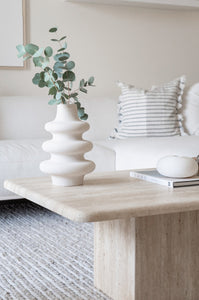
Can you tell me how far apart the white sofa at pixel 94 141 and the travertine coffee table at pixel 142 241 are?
0.84 meters

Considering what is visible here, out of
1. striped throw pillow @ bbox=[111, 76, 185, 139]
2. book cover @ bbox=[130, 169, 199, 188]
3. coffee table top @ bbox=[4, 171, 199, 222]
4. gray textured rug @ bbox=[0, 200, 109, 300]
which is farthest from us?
striped throw pillow @ bbox=[111, 76, 185, 139]

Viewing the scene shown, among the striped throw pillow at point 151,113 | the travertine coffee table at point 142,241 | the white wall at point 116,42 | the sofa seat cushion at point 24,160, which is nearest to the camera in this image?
the travertine coffee table at point 142,241

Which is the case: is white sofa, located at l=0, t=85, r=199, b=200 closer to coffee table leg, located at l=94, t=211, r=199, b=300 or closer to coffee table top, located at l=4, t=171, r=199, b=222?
coffee table top, located at l=4, t=171, r=199, b=222

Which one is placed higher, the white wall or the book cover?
the white wall

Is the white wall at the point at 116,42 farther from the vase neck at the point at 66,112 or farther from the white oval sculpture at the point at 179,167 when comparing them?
the white oval sculpture at the point at 179,167

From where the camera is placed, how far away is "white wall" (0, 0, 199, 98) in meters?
3.31

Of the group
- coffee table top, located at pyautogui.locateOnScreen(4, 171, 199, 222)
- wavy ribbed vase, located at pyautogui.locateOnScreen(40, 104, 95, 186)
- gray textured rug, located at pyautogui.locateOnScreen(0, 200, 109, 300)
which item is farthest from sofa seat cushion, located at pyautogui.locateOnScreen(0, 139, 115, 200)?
wavy ribbed vase, located at pyautogui.locateOnScreen(40, 104, 95, 186)

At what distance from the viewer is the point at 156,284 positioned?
4.39 feet

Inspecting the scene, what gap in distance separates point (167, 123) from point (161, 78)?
892 millimetres

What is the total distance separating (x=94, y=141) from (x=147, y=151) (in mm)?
548

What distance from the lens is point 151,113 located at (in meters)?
2.97

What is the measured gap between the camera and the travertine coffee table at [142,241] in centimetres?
125

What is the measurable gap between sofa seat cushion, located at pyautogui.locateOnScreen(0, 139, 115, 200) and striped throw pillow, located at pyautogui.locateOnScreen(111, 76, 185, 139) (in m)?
0.57

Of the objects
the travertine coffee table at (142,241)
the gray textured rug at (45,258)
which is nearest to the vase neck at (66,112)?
the travertine coffee table at (142,241)
